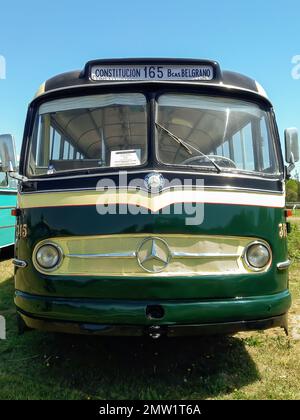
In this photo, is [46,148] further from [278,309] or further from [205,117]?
[278,309]

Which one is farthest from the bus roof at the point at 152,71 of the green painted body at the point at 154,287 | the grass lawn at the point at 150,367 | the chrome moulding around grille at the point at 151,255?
the grass lawn at the point at 150,367

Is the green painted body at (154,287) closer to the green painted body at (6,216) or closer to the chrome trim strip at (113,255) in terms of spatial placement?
the chrome trim strip at (113,255)

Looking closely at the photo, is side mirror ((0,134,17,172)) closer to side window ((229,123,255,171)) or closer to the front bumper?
the front bumper

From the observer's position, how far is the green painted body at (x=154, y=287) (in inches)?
137

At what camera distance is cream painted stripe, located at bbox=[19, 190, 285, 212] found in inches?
141

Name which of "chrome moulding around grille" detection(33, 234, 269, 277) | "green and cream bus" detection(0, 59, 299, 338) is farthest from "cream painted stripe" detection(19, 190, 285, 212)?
"chrome moulding around grille" detection(33, 234, 269, 277)

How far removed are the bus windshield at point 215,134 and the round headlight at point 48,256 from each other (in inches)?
44.8

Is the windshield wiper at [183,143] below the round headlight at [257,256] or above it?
above

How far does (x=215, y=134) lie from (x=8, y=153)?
1891 mm

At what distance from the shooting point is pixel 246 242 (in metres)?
3.73

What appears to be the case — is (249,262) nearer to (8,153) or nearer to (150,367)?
(150,367)

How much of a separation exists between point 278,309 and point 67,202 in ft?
6.24

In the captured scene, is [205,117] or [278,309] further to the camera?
[205,117]
